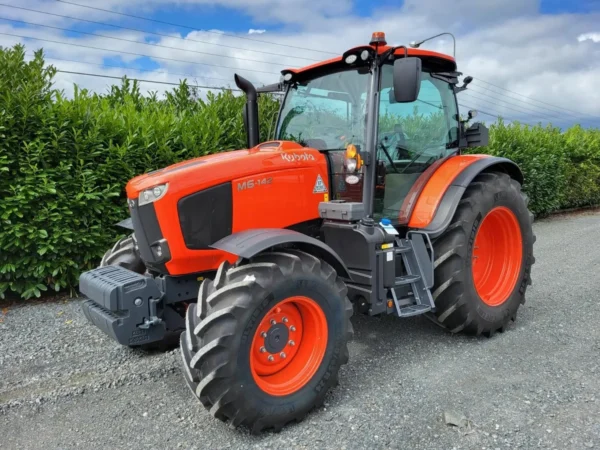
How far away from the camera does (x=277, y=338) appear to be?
2.95 meters

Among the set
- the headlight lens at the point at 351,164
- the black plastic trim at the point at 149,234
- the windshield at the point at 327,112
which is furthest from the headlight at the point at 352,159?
the black plastic trim at the point at 149,234

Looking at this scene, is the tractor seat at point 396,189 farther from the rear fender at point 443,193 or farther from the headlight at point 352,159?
the headlight at point 352,159

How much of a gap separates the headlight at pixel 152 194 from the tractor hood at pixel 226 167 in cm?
2

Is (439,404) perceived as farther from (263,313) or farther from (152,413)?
(152,413)

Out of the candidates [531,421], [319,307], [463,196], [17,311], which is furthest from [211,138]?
[531,421]

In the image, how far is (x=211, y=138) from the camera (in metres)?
6.21

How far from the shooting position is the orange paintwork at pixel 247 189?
121 inches

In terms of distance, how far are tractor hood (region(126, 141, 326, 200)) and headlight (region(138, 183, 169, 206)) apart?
19 mm

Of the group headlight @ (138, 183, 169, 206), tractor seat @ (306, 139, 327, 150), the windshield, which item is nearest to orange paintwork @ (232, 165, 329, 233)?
tractor seat @ (306, 139, 327, 150)

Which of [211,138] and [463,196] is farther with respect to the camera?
[211,138]

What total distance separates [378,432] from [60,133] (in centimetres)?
430

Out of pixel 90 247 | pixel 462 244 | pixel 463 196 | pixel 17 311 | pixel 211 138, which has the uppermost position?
pixel 211 138

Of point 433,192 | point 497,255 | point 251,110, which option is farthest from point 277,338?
point 497,255

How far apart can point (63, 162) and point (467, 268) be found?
161 inches
